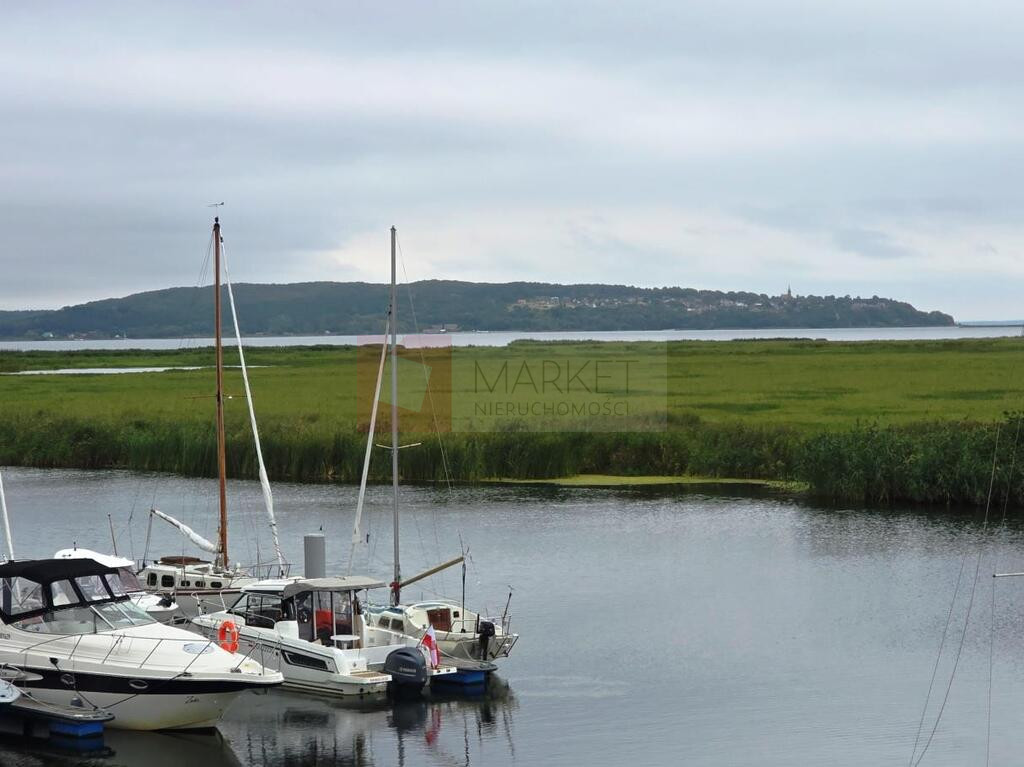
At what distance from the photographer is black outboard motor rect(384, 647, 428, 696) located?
91.5ft

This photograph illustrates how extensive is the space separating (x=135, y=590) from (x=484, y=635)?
24.7ft

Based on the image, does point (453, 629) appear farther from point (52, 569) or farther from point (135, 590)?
point (52, 569)

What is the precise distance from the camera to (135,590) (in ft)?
93.7

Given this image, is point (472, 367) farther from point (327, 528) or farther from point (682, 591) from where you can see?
point (682, 591)

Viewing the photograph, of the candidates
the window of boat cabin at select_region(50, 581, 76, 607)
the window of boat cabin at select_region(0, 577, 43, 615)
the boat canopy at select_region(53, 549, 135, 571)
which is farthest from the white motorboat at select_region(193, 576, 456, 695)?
the window of boat cabin at select_region(0, 577, 43, 615)

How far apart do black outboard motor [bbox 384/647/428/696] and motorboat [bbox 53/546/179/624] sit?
5365mm

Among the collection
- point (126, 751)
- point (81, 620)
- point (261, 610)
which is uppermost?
point (81, 620)

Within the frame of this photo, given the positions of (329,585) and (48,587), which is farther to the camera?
(329,585)

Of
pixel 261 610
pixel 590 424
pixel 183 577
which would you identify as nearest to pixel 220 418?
pixel 183 577

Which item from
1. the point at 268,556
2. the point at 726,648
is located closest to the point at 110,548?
the point at 268,556

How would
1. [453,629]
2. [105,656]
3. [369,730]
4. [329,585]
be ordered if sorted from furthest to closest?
[453,629], [329,585], [369,730], [105,656]

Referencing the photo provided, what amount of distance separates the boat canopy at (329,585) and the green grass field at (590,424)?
8.42 metres

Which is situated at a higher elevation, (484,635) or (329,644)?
(484,635)

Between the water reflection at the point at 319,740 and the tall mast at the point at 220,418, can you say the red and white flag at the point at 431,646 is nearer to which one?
the water reflection at the point at 319,740
